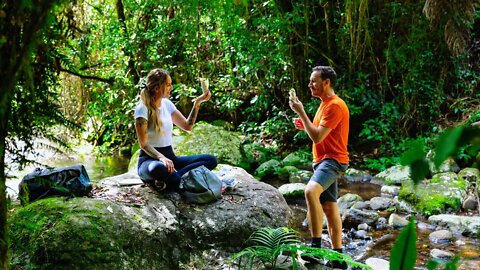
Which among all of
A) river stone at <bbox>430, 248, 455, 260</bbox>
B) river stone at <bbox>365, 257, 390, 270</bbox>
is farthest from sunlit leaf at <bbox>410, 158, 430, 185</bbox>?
river stone at <bbox>430, 248, 455, 260</bbox>

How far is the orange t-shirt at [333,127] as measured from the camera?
4.48 metres

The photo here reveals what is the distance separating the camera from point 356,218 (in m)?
6.88

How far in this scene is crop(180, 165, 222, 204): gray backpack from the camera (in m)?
4.47

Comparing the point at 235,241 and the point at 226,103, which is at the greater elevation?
the point at 226,103

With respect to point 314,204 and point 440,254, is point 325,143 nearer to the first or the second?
point 314,204

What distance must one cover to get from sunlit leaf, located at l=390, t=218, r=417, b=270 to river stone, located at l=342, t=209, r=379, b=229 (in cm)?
575

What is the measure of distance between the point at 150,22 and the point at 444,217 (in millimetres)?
7674

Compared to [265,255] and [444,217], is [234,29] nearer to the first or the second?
[444,217]

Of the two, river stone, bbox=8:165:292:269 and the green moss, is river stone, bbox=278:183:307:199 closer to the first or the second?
river stone, bbox=8:165:292:269

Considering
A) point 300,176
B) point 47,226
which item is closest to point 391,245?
point 300,176

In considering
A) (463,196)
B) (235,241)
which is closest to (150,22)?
(463,196)

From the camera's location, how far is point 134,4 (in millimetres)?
10930

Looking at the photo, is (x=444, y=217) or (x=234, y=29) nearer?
(x=444, y=217)

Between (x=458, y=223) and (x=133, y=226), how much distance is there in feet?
14.8
